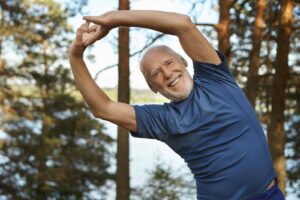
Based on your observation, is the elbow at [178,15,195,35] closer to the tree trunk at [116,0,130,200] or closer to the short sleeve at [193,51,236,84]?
the short sleeve at [193,51,236,84]

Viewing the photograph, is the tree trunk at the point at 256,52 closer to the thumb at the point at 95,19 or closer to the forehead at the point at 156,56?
the forehead at the point at 156,56

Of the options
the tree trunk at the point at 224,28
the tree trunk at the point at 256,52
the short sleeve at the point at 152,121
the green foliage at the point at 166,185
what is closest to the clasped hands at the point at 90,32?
the short sleeve at the point at 152,121

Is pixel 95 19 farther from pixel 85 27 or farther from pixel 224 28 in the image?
pixel 224 28

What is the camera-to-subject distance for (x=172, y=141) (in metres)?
1.61

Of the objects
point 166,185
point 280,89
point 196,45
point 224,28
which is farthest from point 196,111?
point 166,185

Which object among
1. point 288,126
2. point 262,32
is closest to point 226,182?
point 262,32

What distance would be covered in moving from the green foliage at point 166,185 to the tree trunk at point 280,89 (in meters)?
4.32

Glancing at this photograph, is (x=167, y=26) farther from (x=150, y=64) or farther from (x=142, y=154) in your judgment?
(x=142, y=154)

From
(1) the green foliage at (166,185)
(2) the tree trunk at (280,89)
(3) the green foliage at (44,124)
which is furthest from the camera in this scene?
(3) the green foliage at (44,124)

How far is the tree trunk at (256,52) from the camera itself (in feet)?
27.6

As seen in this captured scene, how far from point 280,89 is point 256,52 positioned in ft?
2.43

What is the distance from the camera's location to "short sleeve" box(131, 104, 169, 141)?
5.31ft

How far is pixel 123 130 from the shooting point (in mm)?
7598

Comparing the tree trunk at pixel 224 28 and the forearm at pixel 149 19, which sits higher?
the tree trunk at pixel 224 28
